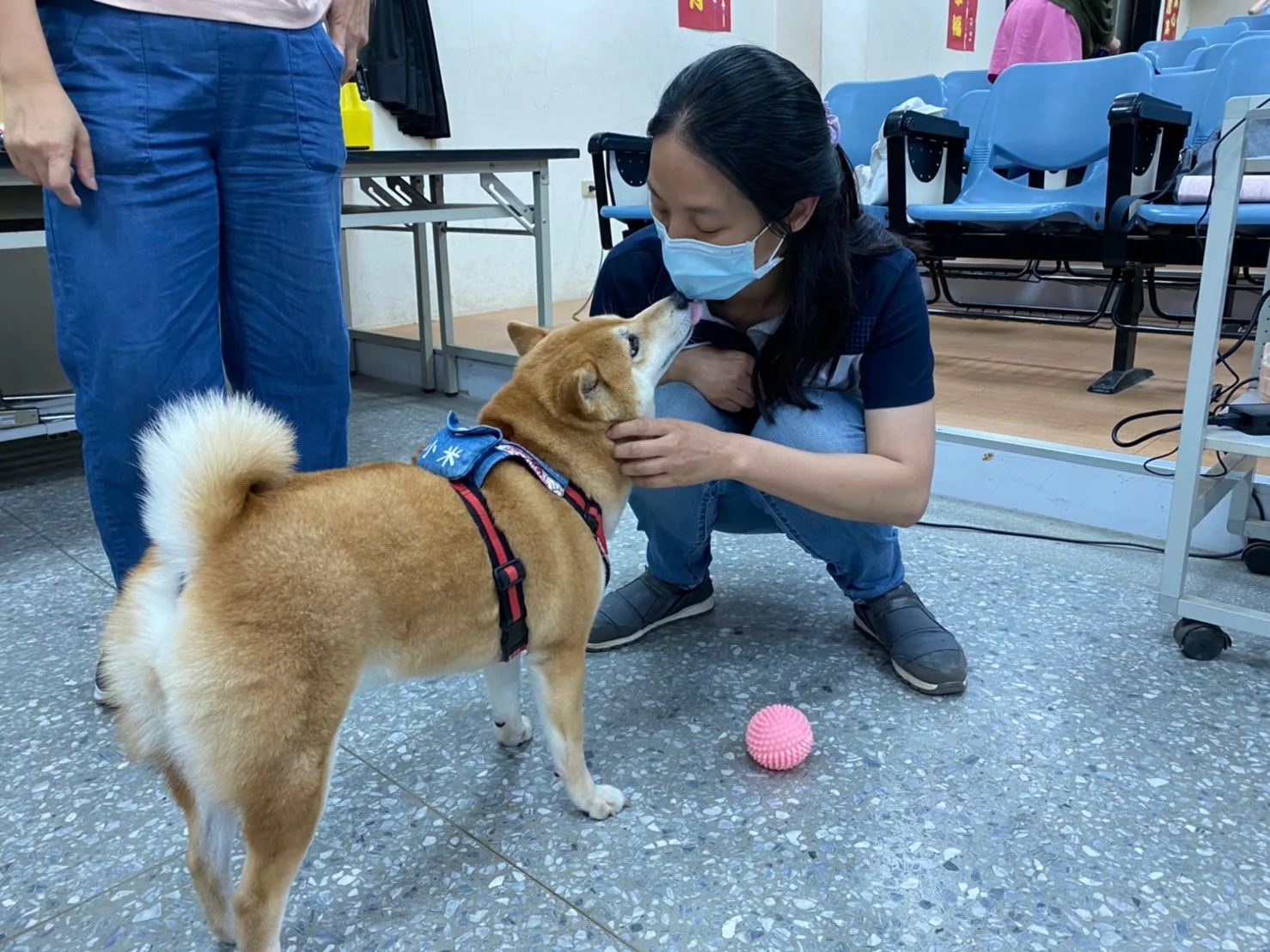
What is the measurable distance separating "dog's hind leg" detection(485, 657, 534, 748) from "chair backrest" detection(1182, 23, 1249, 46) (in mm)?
4934

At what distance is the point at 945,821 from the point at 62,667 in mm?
1430

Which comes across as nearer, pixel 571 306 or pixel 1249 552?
pixel 1249 552

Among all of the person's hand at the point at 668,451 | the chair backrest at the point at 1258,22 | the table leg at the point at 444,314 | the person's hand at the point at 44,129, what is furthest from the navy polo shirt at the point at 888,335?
the chair backrest at the point at 1258,22

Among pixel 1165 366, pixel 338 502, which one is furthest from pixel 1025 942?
pixel 1165 366

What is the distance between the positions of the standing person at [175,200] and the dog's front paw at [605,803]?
0.70 metres

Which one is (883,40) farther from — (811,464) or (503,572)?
(503,572)

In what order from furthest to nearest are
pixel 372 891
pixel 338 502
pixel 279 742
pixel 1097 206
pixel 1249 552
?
pixel 1097 206 < pixel 1249 552 < pixel 372 891 < pixel 338 502 < pixel 279 742

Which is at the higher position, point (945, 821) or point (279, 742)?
point (279, 742)

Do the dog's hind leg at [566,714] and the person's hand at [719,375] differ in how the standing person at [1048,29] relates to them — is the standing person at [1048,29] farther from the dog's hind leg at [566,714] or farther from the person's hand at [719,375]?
the dog's hind leg at [566,714]

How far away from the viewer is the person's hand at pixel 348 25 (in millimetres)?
1382

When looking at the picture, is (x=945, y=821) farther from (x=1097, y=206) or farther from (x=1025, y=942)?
(x=1097, y=206)

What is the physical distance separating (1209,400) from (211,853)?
158 cm

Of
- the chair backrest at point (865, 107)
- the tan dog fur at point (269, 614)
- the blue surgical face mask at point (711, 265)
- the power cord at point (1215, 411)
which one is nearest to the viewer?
the tan dog fur at point (269, 614)

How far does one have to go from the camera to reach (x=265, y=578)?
0.84 metres
